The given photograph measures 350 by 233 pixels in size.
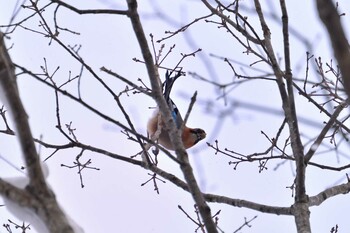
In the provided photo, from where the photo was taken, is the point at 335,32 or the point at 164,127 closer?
the point at 335,32

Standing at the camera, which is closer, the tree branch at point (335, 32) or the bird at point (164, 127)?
the tree branch at point (335, 32)

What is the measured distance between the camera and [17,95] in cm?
174

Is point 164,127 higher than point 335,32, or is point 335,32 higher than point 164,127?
point 164,127

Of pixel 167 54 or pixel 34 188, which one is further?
pixel 167 54

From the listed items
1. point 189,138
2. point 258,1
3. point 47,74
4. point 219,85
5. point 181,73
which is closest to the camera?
point 219,85

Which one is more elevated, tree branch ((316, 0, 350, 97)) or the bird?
the bird

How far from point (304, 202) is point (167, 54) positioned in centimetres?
154

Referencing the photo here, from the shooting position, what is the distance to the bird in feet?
13.8

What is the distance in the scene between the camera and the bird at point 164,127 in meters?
4.21

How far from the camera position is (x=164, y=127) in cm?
356

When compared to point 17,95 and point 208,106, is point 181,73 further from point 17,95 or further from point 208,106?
point 17,95

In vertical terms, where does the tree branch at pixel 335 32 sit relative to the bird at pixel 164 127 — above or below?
below

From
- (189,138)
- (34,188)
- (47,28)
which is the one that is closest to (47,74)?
(47,28)

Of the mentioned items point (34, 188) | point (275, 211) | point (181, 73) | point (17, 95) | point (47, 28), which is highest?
point (181, 73)
